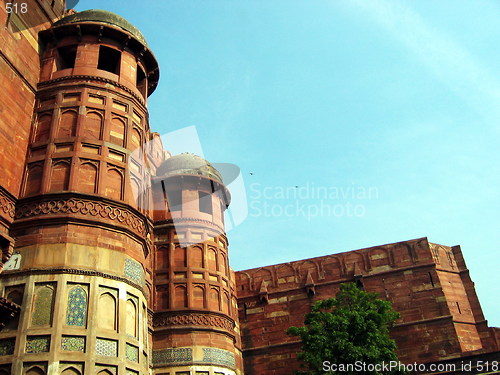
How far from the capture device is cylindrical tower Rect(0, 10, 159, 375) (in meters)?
11.3

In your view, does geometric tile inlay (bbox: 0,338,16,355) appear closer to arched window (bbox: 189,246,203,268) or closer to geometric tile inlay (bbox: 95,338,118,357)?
geometric tile inlay (bbox: 95,338,118,357)

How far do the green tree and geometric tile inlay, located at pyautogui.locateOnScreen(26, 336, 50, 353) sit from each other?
35.6 feet

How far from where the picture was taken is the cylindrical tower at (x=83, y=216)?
1134cm

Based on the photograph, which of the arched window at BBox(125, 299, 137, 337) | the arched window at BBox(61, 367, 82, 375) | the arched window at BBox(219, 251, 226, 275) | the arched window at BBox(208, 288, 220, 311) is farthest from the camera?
the arched window at BBox(219, 251, 226, 275)

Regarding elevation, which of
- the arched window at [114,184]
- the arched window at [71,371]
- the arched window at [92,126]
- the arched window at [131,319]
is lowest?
the arched window at [71,371]

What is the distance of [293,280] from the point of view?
29297mm

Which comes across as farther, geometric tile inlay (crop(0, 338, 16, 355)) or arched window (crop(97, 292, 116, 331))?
arched window (crop(97, 292, 116, 331))

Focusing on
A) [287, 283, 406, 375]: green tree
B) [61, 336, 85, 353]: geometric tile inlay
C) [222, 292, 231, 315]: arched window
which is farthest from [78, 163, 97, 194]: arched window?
[287, 283, 406, 375]: green tree

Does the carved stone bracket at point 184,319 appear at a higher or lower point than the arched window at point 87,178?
lower

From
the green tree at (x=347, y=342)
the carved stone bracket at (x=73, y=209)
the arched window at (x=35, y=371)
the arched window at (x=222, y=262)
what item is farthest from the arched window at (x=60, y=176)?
the green tree at (x=347, y=342)

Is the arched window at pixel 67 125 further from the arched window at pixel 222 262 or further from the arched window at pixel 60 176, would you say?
the arched window at pixel 222 262

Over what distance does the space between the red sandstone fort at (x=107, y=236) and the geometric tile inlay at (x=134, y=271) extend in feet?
0.18

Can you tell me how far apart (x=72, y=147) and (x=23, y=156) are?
1351 mm

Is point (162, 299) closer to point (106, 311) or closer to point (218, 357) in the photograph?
point (218, 357)
